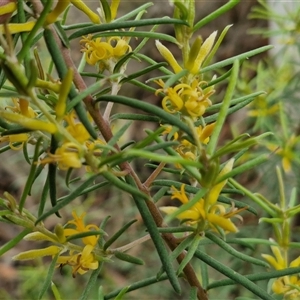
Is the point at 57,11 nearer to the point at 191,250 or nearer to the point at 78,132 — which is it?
the point at 78,132

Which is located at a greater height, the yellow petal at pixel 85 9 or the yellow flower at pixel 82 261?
the yellow petal at pixel 85 9

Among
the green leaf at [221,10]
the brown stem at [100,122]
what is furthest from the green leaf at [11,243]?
the green leaf at [221,10]

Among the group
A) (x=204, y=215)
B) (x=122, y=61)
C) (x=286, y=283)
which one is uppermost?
(x=122, y=61)

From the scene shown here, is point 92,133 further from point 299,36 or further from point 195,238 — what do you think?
point 299,36

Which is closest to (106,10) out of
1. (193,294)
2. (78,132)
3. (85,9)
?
(85,9)

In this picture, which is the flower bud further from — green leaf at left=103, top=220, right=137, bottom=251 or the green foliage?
green leaf at left=103, top=220, right=137, bottom=251

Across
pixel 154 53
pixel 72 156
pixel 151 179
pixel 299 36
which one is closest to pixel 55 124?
pixel 72 156

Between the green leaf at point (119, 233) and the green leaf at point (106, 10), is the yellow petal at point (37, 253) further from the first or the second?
the green leaf at point (106, 10)

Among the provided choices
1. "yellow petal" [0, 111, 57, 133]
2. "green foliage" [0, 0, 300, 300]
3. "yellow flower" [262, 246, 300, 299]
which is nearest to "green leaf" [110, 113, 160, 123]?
"green foliage" [0, 0, 300, 300]
